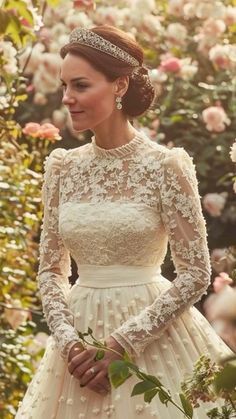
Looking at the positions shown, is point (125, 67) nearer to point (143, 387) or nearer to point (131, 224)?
point (131, 224)

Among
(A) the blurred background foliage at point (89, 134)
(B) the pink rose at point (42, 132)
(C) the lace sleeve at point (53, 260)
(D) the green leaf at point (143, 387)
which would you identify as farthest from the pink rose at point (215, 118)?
(D) the green leaf at point (143, 387)

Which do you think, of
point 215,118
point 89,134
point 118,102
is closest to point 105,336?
point 118,102

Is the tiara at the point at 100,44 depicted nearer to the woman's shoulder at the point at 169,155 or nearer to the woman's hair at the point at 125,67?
the woman's hair at the point at 125,67

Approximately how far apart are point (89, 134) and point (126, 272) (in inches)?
147

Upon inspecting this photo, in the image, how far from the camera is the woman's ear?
375 centimetres

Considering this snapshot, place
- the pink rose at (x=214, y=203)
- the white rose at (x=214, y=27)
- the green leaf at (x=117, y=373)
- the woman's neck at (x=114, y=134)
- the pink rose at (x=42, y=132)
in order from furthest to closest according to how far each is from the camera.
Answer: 1. the white rose at (x=214, y=27)
2. the pink rose at (x=214, y=203)
3. the pink rose at (x=42, y=132)
4. the woman's neck at (x=114, y=134)
5. the green leaf at (x=117, y=373)

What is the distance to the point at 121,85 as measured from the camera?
3.77 meters

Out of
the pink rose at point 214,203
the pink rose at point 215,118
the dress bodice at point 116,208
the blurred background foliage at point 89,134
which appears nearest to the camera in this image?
the dress bodice at point 116,208

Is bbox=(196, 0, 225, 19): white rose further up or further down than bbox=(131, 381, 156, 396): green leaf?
further up

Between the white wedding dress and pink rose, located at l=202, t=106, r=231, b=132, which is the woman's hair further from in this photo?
pink rose, located at l=202, t=106, r=231, b=132

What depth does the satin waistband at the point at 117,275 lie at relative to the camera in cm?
373

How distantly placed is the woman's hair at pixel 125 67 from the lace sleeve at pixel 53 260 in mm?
306

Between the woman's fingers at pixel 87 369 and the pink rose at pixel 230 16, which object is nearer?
the woman's fingers at pixel 87 369

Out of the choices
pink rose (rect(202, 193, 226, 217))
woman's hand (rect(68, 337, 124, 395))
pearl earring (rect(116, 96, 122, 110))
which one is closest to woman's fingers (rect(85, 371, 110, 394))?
woman's hand (rect(68, 337, 124, 395))
